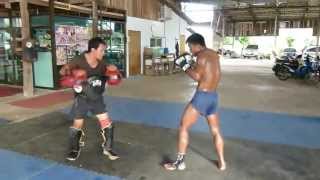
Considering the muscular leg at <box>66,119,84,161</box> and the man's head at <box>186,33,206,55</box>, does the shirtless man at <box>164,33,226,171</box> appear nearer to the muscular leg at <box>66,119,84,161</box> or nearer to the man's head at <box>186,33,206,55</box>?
the man's head at <box>186,33,206,55</box>

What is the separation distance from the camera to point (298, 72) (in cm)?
1150

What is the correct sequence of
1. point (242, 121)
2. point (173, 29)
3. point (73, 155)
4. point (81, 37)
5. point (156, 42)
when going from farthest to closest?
point (173, 29) → point (156, 42) → point (81, 37) → point (242, 121) → point (73, 155)

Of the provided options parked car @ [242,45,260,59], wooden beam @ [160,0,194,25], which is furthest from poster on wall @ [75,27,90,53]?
parked car @ [242,45,260,59]

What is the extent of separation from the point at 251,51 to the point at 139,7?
1612 centimetres

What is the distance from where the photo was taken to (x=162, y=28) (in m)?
14.8

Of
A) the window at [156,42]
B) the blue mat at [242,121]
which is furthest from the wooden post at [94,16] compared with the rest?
the window at [156,42]

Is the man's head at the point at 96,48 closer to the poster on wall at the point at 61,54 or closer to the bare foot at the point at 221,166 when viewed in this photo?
the bare foot at the point at 221,166

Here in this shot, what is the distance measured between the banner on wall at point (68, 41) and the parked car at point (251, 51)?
63.3 feet

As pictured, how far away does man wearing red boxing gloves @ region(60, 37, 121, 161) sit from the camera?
3.35 m

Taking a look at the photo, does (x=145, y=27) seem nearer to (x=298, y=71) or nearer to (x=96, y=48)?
(x=298, y=71)


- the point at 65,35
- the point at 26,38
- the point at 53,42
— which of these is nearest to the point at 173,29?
the point at 65,35

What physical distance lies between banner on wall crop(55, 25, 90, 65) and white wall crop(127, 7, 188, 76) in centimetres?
270

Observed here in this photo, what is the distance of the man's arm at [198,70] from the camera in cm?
313

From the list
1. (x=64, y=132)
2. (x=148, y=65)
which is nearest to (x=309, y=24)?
(x=148, y=65)
